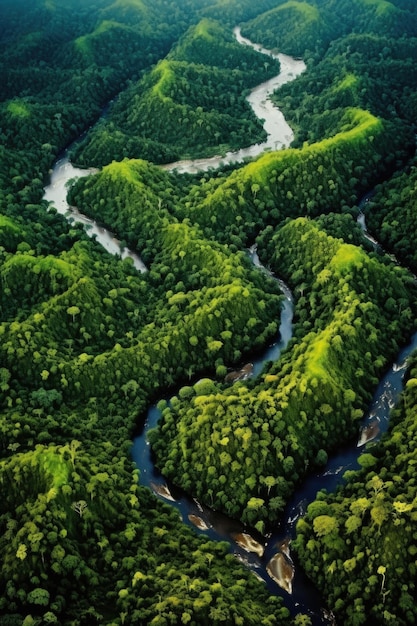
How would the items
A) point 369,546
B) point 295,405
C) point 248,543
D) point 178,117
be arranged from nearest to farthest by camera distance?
point 369,546 → point 248,543 → point 295,405 → point 178,117

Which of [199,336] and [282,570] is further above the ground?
[199,336]

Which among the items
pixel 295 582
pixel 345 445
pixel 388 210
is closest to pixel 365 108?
pixel 388 210

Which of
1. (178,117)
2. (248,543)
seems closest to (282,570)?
(248,543)

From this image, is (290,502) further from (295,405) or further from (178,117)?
(178,117)

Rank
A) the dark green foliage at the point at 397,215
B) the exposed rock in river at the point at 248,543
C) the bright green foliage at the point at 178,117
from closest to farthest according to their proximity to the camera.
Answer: the exposed rock in river at the point at 248,543, the dark green foliage at the point at 397,215, the bright green foliage at the point at 178,117

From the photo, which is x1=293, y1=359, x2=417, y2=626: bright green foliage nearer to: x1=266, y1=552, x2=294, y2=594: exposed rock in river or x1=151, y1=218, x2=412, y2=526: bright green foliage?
x1=266, y1=552, x2=294, y2=594: exposed rock in river

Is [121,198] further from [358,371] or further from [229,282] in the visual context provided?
[358,371]

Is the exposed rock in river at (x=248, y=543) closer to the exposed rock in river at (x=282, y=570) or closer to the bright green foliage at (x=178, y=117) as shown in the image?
the exposed rock in river at (x=282, y=570)

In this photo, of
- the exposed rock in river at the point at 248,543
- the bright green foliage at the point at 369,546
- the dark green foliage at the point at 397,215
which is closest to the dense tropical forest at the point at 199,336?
the bright green foliage at the point at 369,546
